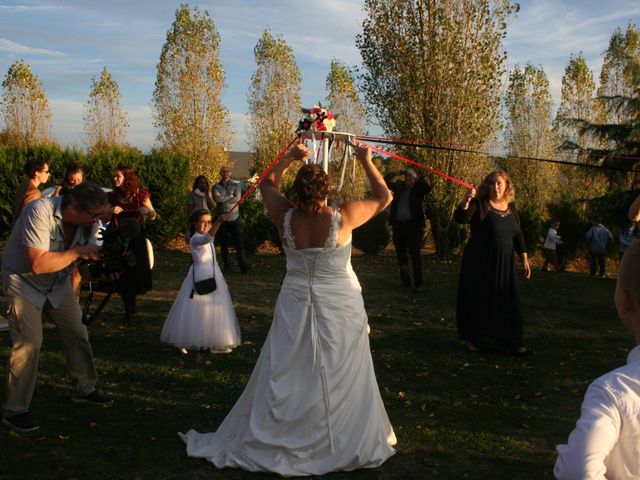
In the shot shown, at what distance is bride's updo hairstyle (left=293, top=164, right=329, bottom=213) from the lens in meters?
4.69

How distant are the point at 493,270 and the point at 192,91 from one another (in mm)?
25431

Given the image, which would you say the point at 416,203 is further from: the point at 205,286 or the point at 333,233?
the point at 333,233

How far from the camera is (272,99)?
121 feet

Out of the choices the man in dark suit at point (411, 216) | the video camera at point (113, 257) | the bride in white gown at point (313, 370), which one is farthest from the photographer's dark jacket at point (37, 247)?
the man in dark suit at point (411, 216)

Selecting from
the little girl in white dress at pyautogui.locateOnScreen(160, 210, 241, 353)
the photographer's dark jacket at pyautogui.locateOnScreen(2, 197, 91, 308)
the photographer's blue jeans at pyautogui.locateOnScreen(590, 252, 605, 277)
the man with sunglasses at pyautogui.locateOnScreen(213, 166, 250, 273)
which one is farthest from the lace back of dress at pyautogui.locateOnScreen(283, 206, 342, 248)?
the photographer's blue jeans at pyautogui.locateOnScreen(590, 252, 605, 277)

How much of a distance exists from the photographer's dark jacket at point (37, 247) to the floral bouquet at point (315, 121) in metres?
2.19

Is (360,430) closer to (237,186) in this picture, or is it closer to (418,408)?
(418,408)

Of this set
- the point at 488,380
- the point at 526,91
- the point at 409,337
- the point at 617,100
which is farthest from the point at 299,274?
the point at 526,91

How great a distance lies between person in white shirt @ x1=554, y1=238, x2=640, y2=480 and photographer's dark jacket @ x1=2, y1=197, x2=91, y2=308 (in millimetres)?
4245

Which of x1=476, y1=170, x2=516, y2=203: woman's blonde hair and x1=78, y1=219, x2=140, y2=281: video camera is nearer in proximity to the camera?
x1=78, y1=219, x2=140, y2=281: video camera

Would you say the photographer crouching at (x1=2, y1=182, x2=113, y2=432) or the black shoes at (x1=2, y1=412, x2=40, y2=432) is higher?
the photographer crouching at (x1=2, y1=182, x2=113, y2=432)

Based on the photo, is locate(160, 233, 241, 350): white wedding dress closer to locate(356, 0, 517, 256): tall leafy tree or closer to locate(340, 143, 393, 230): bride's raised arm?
locate(340, 143, 393, 230): bride's raised arm

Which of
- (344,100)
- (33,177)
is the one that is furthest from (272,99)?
(33,177)

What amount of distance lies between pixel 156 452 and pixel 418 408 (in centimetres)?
237
